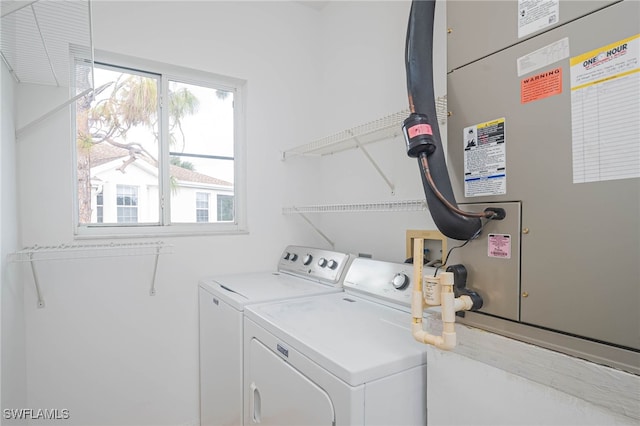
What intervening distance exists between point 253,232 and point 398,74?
4.89 ft

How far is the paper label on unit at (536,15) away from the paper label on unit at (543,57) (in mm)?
54

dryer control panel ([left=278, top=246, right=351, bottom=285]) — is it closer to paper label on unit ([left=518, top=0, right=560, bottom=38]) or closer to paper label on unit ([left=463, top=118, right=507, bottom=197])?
paper label on unit ([left=463, top=118, right=507, bottom=197])

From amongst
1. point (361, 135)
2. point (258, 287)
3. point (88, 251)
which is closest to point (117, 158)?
point (88, 251)

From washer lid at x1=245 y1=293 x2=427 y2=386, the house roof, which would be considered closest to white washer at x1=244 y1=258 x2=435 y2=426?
washer lid at x1=245 y1=293 x2=427 y2=386

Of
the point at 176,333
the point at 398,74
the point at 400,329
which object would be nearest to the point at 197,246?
the point at 176,333

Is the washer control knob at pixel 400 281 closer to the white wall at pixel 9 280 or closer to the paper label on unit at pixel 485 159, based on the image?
the paper label on unit at pixel 485 159

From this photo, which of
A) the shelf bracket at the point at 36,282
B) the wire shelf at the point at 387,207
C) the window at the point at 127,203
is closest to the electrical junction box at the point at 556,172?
Result: the wire shelf at the point at 387,207

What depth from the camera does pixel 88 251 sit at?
1.86 meters

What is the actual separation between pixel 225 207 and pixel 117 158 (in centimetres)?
77

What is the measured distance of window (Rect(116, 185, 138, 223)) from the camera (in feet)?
6.82

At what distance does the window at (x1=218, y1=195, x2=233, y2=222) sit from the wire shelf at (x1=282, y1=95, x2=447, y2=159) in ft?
1.85

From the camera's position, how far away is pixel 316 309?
59.6 inches

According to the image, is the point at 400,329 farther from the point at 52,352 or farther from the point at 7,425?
the point at 52,352

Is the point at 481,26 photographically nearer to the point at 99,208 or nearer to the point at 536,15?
the point at 536,15
